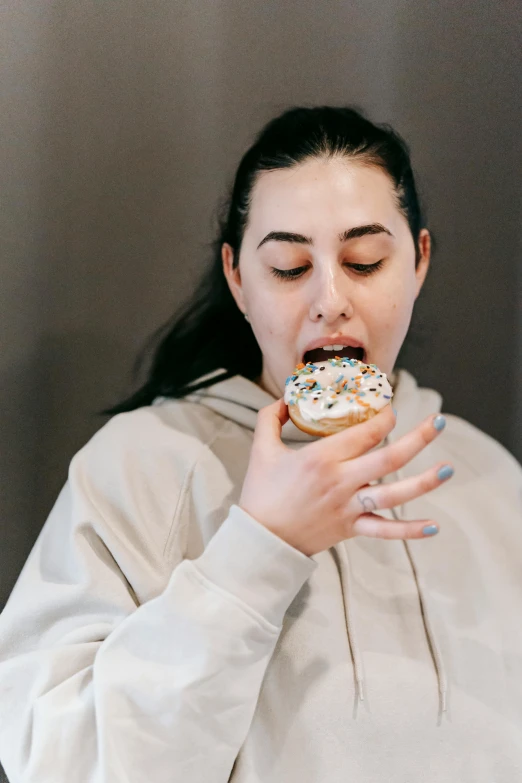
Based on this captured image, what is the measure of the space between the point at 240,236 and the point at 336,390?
1.30 ft

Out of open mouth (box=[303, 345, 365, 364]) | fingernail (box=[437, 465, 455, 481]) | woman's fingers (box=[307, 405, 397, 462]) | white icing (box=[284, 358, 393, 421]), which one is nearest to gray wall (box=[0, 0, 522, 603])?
open mouth (box=[303, 345, 365, 364])

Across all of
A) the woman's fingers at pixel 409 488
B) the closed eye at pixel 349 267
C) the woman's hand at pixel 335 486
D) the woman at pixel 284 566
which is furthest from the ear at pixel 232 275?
the woman's fingers at pixel 409 488

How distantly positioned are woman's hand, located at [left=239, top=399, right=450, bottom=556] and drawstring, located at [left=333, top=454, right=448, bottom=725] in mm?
223

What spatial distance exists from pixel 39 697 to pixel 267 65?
119 centimetres

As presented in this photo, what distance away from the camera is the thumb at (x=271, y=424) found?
0.93m

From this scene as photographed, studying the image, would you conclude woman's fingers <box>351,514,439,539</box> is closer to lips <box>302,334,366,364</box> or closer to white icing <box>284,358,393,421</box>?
white icing <box>284,358,393,421</box>

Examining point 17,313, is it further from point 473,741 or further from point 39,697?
point 473,741

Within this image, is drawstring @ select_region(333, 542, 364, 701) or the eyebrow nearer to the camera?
drawstring @ select_region(333, 542, 364, 701)

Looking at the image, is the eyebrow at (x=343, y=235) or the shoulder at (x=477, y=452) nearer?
the eyebrow at (x=343, y=235)

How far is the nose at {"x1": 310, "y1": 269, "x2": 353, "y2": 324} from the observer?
111 cm

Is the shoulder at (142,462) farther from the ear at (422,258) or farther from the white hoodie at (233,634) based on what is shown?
the ear at (422,258)

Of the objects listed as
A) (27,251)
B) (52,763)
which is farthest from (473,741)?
(27,251)

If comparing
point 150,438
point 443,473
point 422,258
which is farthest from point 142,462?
point 422,258

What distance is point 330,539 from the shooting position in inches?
35.8
